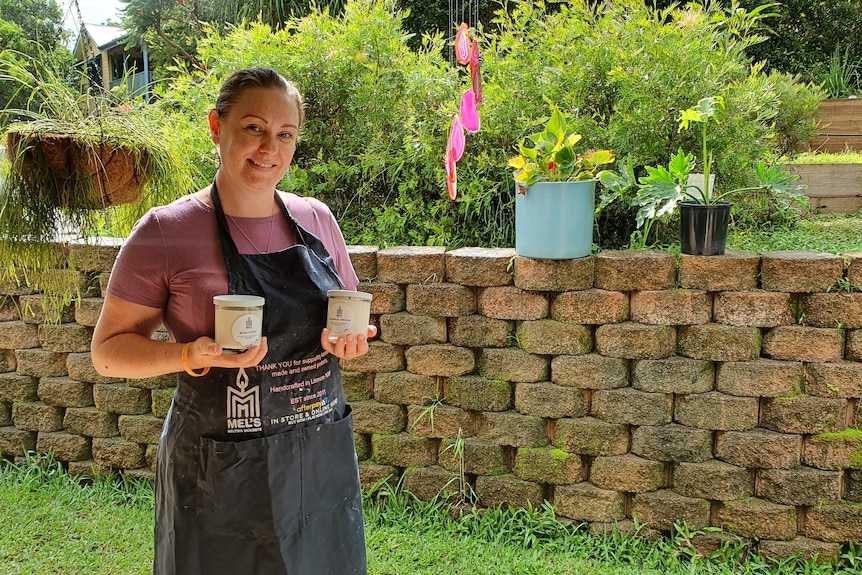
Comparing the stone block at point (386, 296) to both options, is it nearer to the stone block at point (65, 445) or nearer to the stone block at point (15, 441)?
the stone block at point (65, 445)

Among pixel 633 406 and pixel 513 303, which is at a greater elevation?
pixel 513 303

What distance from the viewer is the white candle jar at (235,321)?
47.2 inches

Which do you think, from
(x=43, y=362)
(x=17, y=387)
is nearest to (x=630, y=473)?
(x=43, y=362)

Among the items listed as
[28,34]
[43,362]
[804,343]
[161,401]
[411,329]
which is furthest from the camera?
[43,362]

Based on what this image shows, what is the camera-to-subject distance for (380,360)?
2.60 m

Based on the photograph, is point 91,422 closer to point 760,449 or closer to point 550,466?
point 550,466

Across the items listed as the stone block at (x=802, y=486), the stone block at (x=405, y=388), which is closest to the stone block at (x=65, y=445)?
the stone block at (x=405, y=388)

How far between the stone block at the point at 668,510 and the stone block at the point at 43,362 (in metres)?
2.41

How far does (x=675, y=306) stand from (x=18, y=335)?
2.70 meters

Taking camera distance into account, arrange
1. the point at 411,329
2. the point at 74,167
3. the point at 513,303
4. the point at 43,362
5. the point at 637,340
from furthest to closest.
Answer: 1. the point at 43,362
2. the point at 411,329
3. the point at 513,303
4. the point at 637,340
5. the point at 74,167

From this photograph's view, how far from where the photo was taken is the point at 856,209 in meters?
3.90

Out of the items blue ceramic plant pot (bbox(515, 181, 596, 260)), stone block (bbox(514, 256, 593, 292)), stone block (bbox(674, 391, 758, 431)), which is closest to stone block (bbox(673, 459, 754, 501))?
stone block (bbox(674, 391, 758, 431))

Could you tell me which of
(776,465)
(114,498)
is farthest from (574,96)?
(114,498)

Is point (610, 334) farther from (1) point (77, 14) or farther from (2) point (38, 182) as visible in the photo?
(1) point (77, 14)
